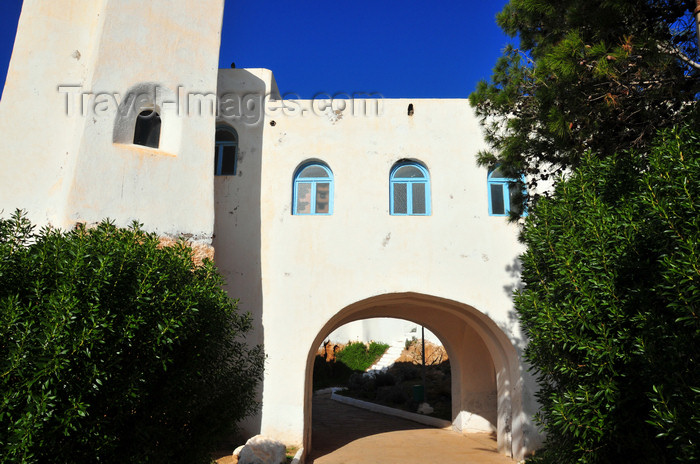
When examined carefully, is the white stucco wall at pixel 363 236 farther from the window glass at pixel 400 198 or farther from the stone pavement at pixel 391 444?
the stone pavement at pixel 391 444

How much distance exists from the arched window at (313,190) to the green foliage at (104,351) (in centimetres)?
427

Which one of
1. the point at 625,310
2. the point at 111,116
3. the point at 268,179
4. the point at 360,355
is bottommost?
the point at 360,355

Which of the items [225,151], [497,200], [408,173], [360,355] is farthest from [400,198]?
[360,355]

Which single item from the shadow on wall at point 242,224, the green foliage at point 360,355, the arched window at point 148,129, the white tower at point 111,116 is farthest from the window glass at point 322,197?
the green foliage at point 360,355

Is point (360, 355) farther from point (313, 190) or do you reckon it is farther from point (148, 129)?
point (148, 129)

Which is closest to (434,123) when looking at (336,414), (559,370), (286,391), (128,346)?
(286,391)

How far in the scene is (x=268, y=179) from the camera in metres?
9.41

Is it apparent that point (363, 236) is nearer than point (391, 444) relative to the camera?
Yes

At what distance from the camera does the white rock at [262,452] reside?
7551 mm

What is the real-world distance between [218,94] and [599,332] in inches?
318

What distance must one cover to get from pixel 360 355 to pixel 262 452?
17771mm

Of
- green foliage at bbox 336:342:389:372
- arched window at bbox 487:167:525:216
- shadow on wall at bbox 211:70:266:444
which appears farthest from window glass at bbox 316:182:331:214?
green foliage at bbox 336:342:389:372

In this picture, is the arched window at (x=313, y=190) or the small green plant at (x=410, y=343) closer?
the arched window at (x=313, y=190)

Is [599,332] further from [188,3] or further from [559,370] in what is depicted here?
[188,3]
